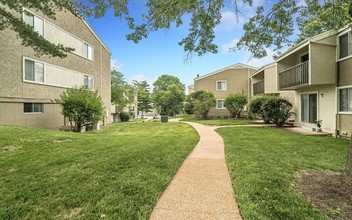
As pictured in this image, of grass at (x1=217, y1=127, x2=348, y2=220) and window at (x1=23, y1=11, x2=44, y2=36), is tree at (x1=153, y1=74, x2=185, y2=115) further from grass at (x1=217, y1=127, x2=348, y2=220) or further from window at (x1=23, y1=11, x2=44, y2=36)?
grass at (x1=217, y1=127, x2=348, y2=220)

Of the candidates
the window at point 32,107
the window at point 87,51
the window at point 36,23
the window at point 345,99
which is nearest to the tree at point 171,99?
the window at point 87,51

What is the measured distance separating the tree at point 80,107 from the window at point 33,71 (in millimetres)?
2047

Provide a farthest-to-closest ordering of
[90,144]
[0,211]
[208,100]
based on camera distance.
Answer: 1. [208,100]
2. [90,144]
3. [0,211]

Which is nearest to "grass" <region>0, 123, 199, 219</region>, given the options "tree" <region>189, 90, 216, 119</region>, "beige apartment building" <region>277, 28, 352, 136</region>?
"beige apartment building" <region>277, 28, 352, 136</region>

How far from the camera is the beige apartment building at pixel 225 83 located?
25781mm

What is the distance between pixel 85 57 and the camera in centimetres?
1717

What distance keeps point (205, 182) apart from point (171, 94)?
34886 mm

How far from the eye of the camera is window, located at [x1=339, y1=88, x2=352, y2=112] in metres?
9.26

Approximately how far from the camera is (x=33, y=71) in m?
11.7

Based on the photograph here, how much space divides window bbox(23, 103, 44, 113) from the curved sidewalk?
36.5ft

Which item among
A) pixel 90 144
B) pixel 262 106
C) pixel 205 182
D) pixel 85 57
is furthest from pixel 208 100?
pixel 205 182

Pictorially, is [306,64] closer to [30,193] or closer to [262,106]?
[262,106]

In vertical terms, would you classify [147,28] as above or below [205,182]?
above

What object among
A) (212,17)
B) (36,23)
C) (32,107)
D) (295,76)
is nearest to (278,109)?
(295,76)
